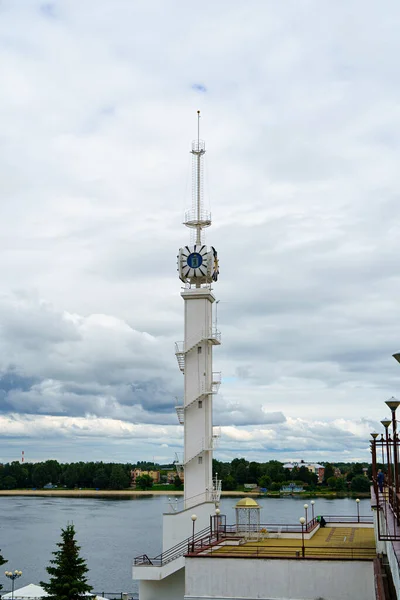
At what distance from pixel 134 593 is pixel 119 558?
2227cm

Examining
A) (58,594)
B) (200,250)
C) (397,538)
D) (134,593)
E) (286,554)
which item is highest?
(200,250)

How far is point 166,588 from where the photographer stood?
40.6m

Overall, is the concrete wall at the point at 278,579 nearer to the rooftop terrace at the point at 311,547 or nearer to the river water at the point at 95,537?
the rooftop terrace at the point at 311,547

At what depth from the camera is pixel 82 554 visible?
3366 inches

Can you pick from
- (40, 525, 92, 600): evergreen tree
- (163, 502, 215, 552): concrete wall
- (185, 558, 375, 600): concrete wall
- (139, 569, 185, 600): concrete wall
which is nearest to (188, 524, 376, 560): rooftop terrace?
(185, 558, 375, 600): concrete wall

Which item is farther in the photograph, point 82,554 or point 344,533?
point 82,554

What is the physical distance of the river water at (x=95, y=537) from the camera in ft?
233

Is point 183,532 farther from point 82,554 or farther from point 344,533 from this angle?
point 82,554

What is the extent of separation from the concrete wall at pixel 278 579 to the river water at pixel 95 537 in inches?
775

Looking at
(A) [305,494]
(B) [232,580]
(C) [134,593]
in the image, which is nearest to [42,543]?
(C) [134,593]

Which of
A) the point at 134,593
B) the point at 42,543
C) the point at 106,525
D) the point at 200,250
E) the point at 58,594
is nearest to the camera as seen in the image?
→ the point at 58,594

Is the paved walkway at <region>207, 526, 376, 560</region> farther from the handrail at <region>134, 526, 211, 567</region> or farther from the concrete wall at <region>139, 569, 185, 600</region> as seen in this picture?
the concrete wall at <region>139, 569, 185, 600</region>

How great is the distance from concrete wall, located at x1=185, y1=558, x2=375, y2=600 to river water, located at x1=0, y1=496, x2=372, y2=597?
19.7m

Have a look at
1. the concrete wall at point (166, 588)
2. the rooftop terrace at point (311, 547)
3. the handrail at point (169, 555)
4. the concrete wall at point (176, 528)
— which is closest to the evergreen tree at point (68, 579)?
the handrail at point (169, 555)
